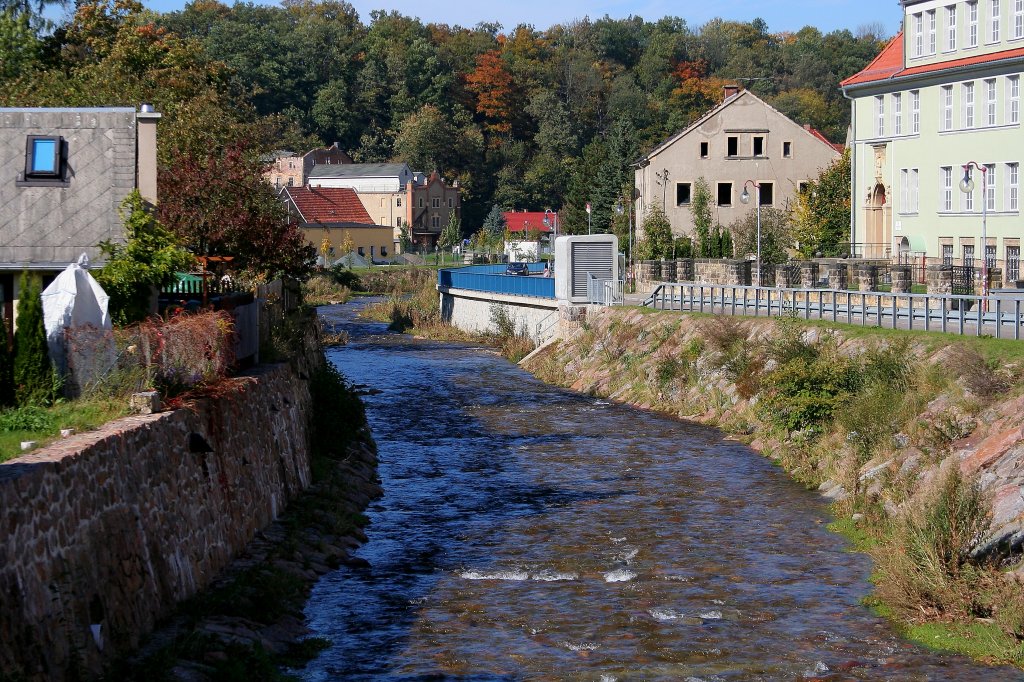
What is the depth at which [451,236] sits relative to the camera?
425 feet

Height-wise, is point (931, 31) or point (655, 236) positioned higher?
point (931, 31)

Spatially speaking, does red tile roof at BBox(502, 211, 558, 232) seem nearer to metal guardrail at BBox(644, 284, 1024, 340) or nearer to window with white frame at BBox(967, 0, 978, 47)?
window with white frame at BBox(967, 0, 978, 47)

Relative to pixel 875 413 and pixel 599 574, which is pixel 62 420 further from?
pixel 875 413

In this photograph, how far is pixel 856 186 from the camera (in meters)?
59.8

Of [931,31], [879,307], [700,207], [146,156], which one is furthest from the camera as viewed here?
[700,207]

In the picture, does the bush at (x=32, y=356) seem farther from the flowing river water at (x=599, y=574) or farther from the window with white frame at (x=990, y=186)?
the window with white frame at (x=990, y=186)

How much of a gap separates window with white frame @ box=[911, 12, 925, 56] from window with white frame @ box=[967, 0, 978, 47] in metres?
2.90

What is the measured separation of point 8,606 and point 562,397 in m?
32.4

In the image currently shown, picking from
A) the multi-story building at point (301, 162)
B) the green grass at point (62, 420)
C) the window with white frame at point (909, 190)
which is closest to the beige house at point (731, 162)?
the window with white frame at point (909, 190)

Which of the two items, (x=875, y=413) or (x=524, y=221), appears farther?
(x=524, y=221)

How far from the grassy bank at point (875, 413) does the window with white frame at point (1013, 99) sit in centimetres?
1577

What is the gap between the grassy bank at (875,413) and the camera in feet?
60.1

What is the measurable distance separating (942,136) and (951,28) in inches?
169

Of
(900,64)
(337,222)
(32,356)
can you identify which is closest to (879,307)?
(32,356)
